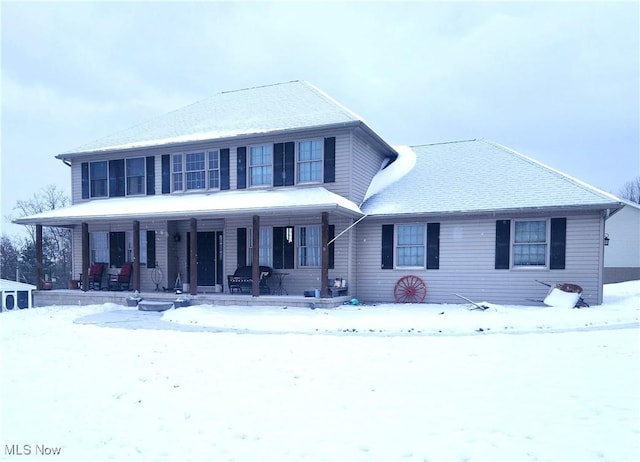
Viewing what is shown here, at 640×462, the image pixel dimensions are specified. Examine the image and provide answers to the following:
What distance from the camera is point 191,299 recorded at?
523 inches

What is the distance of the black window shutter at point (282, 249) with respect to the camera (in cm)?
1407

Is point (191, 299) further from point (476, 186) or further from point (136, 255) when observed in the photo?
point (476, 186)

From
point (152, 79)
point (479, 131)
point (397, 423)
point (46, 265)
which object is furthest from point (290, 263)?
point (479, 131)

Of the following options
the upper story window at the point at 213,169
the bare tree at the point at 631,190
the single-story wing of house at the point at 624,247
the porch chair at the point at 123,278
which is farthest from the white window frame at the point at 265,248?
the bare tree at the point at 631,190

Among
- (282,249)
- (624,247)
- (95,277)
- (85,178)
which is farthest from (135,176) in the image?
(624,247)

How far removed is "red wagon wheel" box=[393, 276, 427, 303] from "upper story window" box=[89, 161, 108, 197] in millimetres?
12845

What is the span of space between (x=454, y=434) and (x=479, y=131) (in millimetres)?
135052

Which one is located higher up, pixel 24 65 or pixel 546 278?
pixel 24 65

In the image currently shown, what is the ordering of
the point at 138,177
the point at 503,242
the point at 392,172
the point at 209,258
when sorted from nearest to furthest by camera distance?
1. the point at 503,242
2. the point at 209,258
3. the point at 392,172
4. the point at 138,177

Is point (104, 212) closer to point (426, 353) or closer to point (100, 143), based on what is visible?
point (100, 143)

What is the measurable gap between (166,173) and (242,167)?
11.4 feet

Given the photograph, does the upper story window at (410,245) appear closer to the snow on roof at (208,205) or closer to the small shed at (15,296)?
the snow on roof at (208,205)

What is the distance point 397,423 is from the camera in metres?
3.97

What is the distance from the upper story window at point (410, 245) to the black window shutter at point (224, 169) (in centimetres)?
663
